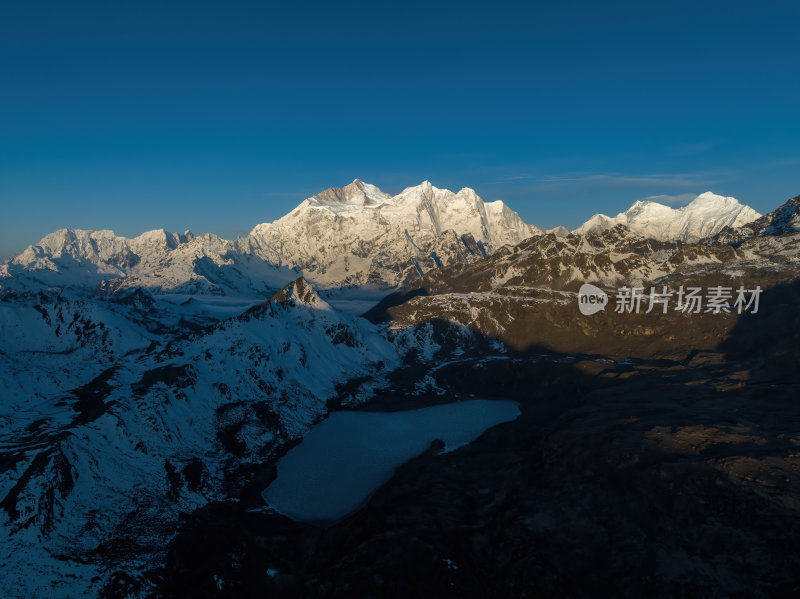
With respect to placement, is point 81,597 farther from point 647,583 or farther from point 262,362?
point 262,362

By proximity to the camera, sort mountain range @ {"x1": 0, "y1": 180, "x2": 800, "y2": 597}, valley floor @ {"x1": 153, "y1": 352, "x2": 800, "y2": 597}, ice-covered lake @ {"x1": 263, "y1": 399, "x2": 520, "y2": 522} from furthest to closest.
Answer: ice-covered lake @ {"x1": 263, "y1": 399, "x2": 520, "y2": 522}, mountain range @ {"x1": 0, "y1": 180, "x2": 800, "y2": 597}, valley floor @ {"x1": 153, "y1": 352, "x2": 800, "y2": 597}

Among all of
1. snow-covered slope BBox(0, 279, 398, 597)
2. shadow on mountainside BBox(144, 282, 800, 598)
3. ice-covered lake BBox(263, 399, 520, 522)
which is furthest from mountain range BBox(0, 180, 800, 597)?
ice-covered lake BBox(263, 399, 520, 522)

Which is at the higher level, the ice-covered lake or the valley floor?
the valley floor

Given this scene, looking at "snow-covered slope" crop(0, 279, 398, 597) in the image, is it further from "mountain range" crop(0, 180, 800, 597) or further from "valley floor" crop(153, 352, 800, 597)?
"valley floor" crop(153, 352, 800, 597)

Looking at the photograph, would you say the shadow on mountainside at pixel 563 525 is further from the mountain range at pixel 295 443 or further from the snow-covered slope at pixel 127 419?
the snow-covered slope at pixel 127 419

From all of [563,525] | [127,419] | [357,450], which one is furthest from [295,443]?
[563,525]

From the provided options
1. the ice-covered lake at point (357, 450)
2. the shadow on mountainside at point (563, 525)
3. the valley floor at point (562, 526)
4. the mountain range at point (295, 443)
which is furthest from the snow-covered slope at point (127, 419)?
the valley floor at point (562, 526)
